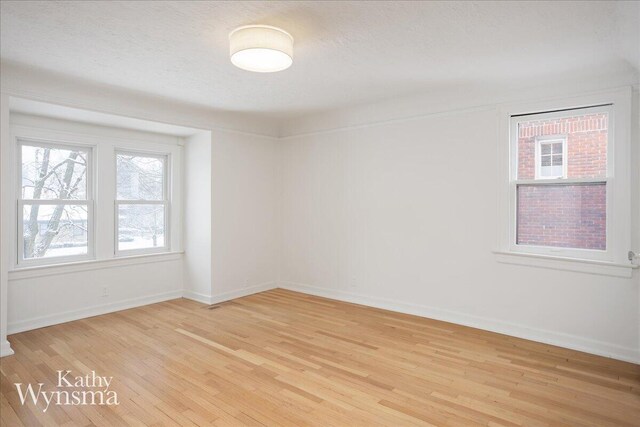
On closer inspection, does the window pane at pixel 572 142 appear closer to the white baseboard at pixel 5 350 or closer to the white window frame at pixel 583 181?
the white window frame at pixel 583 181

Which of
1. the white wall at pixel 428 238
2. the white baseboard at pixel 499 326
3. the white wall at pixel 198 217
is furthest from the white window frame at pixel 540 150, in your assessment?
the white wall at pixel 198 217

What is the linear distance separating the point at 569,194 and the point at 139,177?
17.1 feet

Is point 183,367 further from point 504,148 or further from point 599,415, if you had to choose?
point 504,148

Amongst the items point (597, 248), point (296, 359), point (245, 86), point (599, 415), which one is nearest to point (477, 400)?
point (599, 415)

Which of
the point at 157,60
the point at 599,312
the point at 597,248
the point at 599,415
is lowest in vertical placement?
the point at 599,415

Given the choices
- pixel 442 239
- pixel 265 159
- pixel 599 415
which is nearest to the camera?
pixel 599 415

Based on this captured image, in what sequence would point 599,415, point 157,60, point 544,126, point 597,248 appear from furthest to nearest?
point 544,126, point 597,248, point 157,60, point 599,415

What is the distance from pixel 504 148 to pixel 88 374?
4.41 metres

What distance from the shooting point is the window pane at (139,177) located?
16.8 feet

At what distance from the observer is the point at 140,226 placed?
534cm

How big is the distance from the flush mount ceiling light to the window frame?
298 cm

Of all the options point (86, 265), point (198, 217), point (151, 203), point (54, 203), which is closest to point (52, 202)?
point (54, 203)

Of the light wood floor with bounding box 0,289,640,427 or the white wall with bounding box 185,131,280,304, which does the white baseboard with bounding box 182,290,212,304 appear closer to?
the white wall with bounding box 185,131,280,304

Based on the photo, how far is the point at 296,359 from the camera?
3385 millimetres
